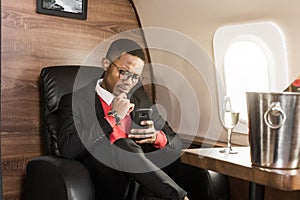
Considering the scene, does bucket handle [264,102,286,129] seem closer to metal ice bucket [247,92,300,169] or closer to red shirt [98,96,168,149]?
metal ice bucket [247,92,300,169]

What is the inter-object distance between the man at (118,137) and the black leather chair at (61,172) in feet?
0.37

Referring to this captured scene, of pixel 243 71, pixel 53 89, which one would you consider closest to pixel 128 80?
pixel 53 89

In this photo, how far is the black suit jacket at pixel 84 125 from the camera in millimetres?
2193

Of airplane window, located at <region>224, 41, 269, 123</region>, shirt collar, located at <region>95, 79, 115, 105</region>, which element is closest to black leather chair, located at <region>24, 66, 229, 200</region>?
shirt collar, located at <region>95, 79, 115, 105</region>

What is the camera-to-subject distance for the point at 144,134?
228 cm

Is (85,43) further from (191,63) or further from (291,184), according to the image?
(291,184)

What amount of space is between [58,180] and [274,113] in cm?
101

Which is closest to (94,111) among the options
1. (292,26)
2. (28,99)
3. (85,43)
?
(28,99)

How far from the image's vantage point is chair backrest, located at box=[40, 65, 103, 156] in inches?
96.9

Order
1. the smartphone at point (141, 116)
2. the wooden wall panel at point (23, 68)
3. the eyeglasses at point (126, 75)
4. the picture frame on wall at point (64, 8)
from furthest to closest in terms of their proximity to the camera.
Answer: the picture frame on wall at point (64, 8) → the wooden wall panel at point (23, 68) → the eyeglasses at point (126, 75) → the smartphone at point (141, 116)

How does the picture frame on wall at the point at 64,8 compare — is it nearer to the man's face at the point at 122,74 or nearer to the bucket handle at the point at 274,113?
the man's face at the point at 122,74

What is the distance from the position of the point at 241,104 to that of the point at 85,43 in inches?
42.0

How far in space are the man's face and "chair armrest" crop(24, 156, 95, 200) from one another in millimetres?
471

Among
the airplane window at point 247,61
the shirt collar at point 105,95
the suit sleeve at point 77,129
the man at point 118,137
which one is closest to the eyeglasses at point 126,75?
the man at point 118,137
